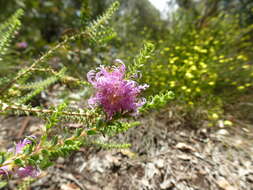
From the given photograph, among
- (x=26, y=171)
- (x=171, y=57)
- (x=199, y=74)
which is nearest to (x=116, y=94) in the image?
(x=26, y=171)

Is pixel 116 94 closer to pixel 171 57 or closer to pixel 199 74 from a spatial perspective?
pixel 199 74

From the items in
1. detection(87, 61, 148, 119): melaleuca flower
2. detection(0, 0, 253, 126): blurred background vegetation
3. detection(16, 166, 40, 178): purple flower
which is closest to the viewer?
detection(87, 61, 148, 119): melaleuca flower

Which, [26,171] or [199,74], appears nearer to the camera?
[26,171]

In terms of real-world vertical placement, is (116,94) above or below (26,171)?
above

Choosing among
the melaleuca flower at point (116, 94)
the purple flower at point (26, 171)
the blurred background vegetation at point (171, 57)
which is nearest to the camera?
the melaleuca flower at point (116, 94)

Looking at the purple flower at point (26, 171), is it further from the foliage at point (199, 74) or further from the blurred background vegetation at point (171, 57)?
the foliage at point (199, 74)

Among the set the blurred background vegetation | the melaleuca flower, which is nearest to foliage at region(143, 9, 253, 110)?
the blurred background vegetation

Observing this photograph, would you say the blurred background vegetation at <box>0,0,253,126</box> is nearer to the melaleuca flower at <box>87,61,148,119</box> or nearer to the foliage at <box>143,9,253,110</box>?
the foliage at <box>143,9,253,110</box>

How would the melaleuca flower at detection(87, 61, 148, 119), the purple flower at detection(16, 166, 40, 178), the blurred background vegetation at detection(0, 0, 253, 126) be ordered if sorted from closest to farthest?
the melaleuca flower at detection(87, 61, 148, 119), the purple flower at detection(16, 166, 40, 178), the blurred background vegetation at detection(0, 0, 253, 126)

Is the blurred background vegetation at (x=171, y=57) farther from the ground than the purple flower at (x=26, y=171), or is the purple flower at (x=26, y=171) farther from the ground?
the blurred background vegetation at (x=171, y=57)

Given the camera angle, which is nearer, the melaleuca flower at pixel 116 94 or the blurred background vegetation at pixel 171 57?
the melaleuca flower at pixel 116 94

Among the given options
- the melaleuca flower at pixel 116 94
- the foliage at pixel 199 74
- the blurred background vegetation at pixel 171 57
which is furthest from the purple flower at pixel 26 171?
the foliage at pixel 199 74

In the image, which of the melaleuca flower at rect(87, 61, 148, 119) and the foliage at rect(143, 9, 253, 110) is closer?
the melaleuca flower at rect(87, 61, 148, 119)
